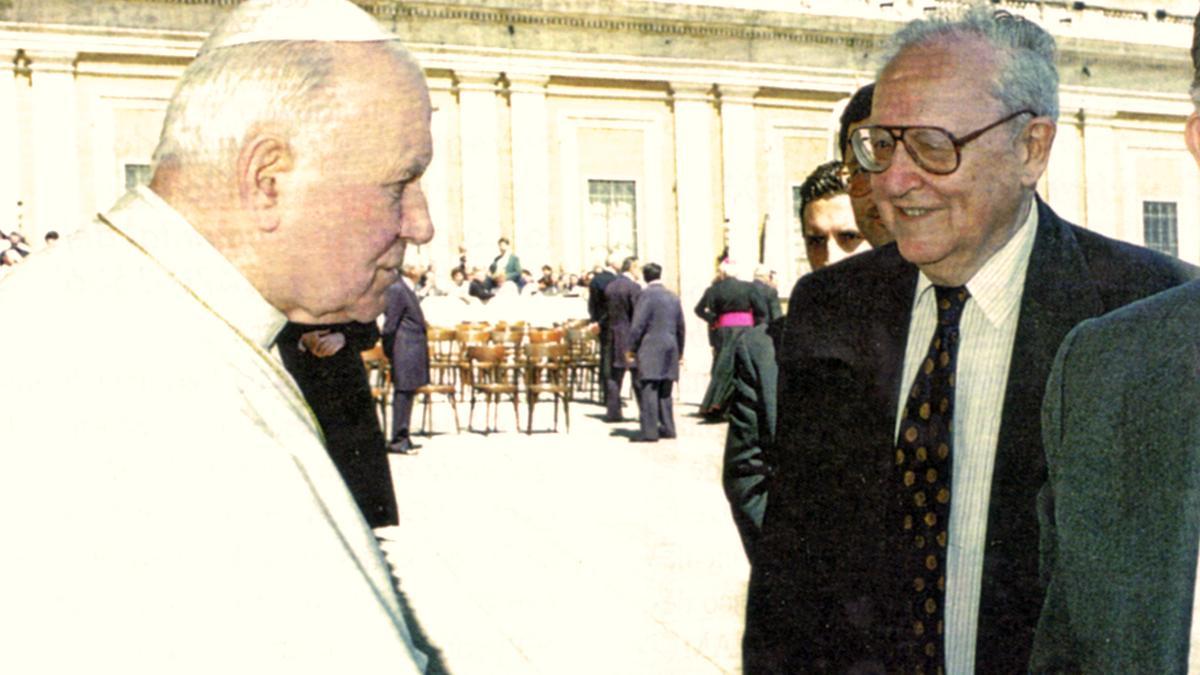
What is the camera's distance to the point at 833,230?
330 cm

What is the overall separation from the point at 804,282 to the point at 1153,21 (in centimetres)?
3404

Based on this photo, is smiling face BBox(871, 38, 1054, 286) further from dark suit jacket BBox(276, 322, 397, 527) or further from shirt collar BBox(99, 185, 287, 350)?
shirt collar BBox(99, 185, 287, 350)

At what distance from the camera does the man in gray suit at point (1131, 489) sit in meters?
1.46

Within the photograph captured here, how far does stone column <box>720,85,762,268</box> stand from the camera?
2678 cm

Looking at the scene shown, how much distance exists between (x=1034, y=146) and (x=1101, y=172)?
3155cm

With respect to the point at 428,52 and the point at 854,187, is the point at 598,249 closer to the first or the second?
the point at 428,52

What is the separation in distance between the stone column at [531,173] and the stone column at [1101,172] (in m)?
13.8

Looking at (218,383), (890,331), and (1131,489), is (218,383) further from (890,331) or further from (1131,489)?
(890,331)

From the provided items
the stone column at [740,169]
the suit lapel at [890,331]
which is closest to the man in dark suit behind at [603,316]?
the stone column at [740,169]

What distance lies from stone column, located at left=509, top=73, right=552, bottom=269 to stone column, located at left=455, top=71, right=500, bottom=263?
396mm

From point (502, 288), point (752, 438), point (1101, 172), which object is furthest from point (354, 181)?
point (1101, 172)

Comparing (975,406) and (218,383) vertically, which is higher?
(218,383)

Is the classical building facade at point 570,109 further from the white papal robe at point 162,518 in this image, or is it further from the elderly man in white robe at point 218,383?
the white papal robe at point 162,518

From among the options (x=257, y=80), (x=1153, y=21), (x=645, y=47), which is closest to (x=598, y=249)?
(x=645, y=47)
